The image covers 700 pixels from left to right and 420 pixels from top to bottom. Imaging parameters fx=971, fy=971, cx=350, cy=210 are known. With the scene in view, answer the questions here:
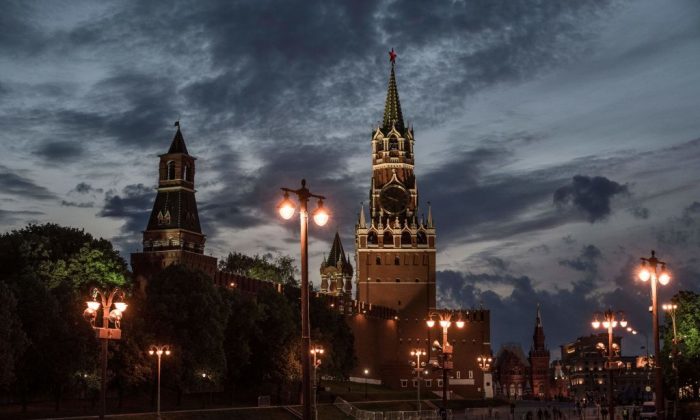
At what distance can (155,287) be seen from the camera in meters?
77.6

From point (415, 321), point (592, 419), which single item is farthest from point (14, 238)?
point (415, 321)

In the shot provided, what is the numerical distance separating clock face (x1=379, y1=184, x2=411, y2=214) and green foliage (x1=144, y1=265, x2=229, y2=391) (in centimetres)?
9230

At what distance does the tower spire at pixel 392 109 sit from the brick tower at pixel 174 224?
6493 cm

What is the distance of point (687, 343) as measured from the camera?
→ 77.9 metres

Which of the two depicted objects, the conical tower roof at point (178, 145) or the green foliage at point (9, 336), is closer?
the green foliage at point (9, 336)

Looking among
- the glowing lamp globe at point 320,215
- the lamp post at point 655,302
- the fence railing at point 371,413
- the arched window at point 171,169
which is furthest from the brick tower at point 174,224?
the glowing lamp globe at point 320,215

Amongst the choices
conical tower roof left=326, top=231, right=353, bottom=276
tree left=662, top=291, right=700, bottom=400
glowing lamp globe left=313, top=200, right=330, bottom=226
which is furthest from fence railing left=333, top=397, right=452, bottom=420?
conical tower roof left=326, top=231, right=353, bottom=276

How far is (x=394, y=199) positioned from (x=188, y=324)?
96.6 m

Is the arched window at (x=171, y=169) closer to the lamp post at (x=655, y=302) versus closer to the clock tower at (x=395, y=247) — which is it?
the clock tower at (x=395, y=247)

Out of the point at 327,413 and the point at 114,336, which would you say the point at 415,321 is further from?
the point at 114,336

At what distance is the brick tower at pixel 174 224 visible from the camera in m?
111

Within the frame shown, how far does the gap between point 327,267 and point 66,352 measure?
134 metres

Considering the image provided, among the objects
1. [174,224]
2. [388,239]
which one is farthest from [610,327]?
[388,239]

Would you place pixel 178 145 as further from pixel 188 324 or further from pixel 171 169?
pixel 188 324
